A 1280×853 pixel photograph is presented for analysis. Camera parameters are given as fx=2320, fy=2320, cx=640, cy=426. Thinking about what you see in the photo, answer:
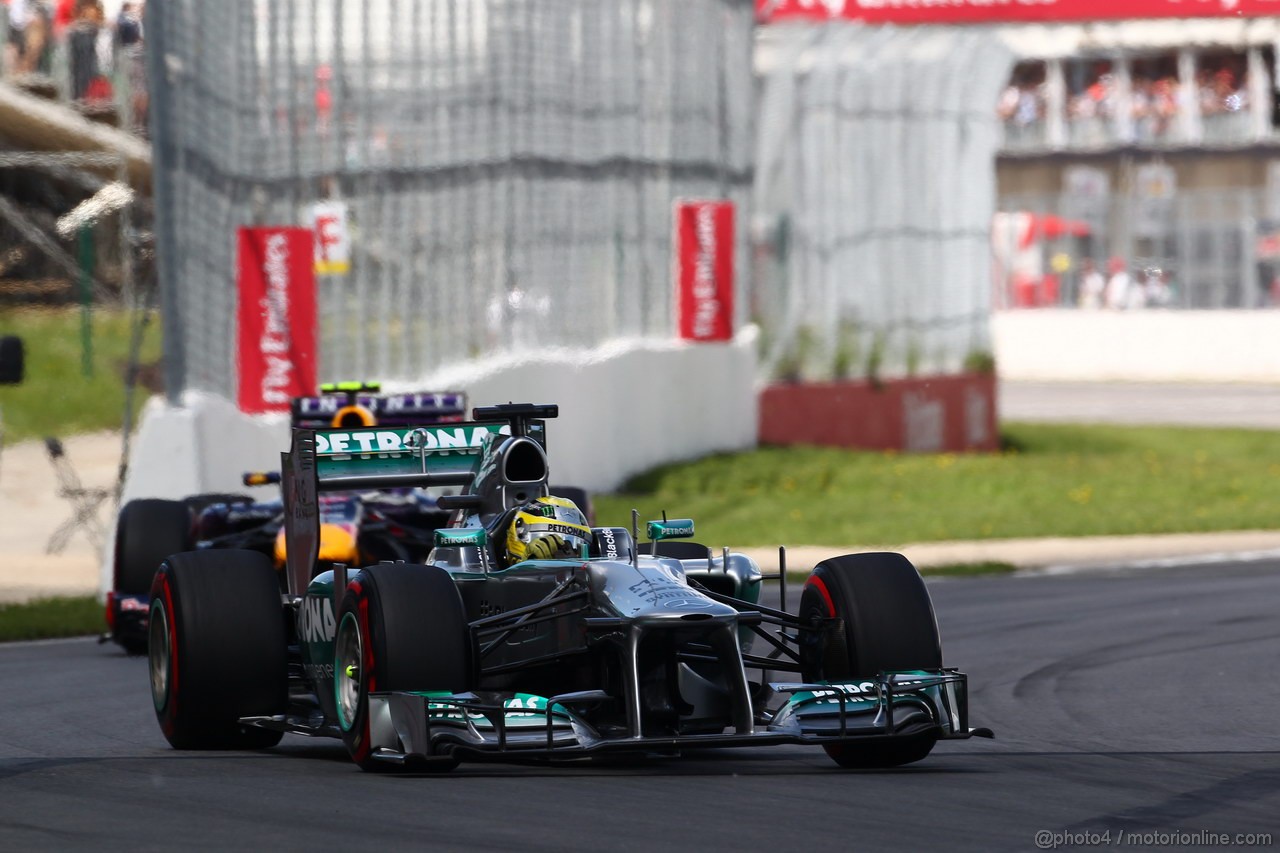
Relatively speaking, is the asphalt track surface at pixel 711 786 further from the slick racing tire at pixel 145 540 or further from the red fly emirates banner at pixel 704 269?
the red fly emirates banner at pixel 704 269

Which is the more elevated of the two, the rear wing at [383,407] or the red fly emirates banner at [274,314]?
the red fly emirates banner at [274,314]

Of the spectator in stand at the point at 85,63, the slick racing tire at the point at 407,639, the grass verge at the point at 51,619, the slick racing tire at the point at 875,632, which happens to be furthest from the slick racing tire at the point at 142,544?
the spectator in stand at the point at 85,63

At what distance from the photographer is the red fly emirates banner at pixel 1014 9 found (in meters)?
58.6

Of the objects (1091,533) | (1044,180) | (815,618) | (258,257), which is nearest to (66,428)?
(258,257)

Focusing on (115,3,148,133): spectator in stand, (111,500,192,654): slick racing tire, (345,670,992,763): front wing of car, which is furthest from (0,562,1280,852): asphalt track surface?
(115,3,148,133): spectator in stand

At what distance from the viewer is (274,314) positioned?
1786cm

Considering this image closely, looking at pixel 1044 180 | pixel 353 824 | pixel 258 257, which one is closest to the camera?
pixel 353 824

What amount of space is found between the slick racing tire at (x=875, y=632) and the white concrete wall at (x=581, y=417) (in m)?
8.92

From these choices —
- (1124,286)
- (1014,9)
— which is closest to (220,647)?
(1124,286)

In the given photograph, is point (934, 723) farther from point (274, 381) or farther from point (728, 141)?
point (728, 141)

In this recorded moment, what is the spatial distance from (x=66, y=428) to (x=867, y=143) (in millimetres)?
10284

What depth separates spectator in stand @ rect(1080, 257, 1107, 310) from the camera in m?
47.8

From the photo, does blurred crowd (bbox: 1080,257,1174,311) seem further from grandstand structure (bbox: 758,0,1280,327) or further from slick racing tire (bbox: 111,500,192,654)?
slick racing tire (bbox: 111,500,192,654)

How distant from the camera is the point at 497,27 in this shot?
21.0m
